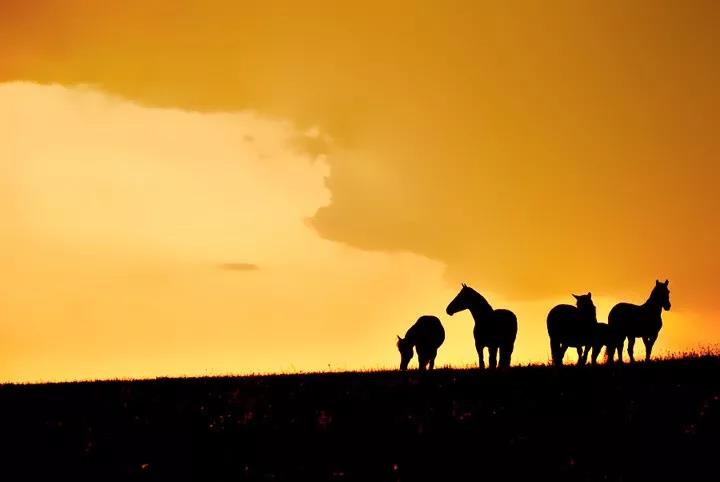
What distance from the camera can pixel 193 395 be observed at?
22094mm

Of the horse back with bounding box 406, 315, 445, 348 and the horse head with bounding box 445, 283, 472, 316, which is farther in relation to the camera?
the horse back with bounding box 406, 315, 445, 348

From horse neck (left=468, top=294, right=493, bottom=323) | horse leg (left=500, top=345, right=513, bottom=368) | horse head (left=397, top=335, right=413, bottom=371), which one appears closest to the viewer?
horse leg (left=500, top=345, right=513, bottom=368)

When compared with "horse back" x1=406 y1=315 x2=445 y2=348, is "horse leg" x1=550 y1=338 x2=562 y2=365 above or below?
below

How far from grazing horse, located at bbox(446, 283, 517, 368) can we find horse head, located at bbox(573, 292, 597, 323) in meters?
2.51

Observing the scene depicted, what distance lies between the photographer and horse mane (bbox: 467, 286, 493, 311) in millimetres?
29653

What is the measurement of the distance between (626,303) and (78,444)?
815 inches

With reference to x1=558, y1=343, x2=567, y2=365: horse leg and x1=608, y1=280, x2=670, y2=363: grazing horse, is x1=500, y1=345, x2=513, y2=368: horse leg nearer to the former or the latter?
x1=558, y1=343, x2=567, y2=365: horse leg

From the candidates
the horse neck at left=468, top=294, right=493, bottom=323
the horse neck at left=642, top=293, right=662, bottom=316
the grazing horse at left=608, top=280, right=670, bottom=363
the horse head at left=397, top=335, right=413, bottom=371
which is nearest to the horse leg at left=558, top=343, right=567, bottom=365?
the grazing horse at left=608, top=280, right=670, bottom=363

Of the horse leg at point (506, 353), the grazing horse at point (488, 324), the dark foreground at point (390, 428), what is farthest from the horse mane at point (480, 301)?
the dark foreground at point (390, 428)

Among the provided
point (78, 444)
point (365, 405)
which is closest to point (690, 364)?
point (365, 405)

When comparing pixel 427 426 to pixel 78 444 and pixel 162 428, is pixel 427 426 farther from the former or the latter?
pixel 78 444

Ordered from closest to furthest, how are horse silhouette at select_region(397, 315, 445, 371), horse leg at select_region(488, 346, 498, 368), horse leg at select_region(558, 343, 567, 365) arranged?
horse leg at select_region(488, 346, 498, 368)
horse leg at select_region(558, 343, 567, 365)
horse silhouette at select_region(397, 315, 445, 371)

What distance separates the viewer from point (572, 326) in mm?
28547

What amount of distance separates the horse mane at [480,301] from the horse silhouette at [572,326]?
90.7 inches
